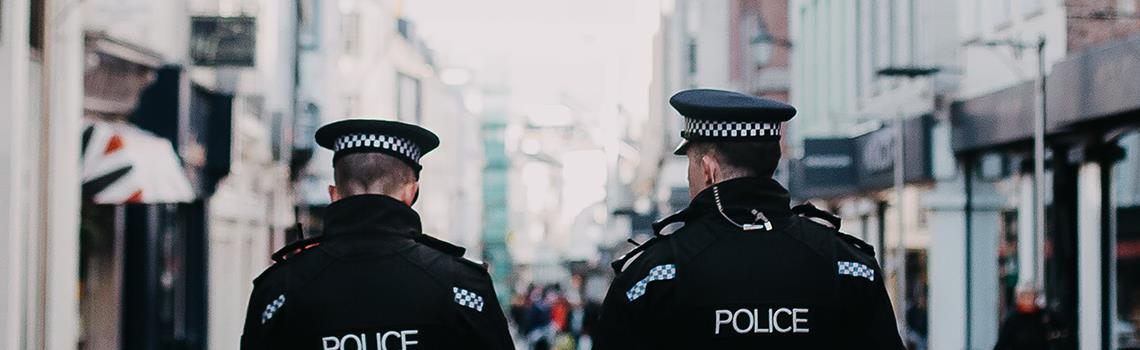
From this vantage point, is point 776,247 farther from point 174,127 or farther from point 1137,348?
point 174,127

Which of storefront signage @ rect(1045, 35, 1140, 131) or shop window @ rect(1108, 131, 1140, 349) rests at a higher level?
storefront signage @ rect(1045, 35, 1140, 131)

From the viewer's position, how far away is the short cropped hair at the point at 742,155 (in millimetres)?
5281

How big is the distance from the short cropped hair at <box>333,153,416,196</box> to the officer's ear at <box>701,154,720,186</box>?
3.14ft

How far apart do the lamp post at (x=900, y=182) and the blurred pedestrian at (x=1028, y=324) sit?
20.9 ft

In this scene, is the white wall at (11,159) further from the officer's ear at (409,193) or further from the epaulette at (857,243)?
the epaulette at (857,243)

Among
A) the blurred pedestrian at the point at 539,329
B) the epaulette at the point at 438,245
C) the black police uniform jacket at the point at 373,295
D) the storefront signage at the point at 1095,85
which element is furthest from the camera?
the blurred pedestrian at the point at 539,329

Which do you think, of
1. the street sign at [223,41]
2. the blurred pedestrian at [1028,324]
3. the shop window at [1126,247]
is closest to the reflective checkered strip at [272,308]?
the blurred pedestrian at [1028,324]

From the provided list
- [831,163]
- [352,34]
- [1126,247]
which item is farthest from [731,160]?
[352,34]

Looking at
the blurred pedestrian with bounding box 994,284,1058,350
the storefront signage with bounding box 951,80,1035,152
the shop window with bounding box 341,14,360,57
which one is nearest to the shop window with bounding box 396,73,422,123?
the shop window with bounding box 341,14,360,57

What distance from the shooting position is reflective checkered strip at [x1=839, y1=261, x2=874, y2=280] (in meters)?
5.30

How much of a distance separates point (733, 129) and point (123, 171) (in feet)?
40.1

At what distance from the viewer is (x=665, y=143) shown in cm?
6278

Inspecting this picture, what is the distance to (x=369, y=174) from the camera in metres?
5.75

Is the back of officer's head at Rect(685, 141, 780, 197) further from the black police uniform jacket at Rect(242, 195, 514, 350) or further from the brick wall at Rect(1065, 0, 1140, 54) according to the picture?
the brick wall at Rect(1065, 0, 1140, 54)
